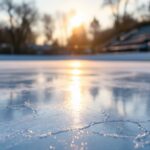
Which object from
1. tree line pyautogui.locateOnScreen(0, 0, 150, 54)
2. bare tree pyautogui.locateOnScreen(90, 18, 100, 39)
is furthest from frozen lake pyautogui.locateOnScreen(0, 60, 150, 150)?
bare tree pyautogui.locateOnScreen(90, 18, 100, 39)

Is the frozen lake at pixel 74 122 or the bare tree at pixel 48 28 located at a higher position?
the bare tree at pixel 48 28

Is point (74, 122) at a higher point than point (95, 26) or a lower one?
lower

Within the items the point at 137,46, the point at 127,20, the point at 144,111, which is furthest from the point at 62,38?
the point at 144,111

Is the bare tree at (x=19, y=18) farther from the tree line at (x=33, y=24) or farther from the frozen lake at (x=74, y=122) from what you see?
the frozen lake at (x=74, y=122)

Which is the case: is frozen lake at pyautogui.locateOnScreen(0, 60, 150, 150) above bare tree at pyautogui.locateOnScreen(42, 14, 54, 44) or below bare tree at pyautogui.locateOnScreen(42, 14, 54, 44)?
below

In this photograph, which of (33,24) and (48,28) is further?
(48,28)

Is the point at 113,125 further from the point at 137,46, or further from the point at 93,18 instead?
the point at 93,18

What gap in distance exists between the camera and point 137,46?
21.5m

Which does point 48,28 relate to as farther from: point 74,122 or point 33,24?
point 74,122

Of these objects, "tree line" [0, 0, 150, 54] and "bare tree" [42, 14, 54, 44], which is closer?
"tree line" [0, 0, 150, 54]

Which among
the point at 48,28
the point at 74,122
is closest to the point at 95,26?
the point at 48,28

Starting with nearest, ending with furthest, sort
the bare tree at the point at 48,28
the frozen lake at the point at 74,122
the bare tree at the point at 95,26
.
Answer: the frozen lake at the point at 74,122 < the bare tree at the point at 95,26 < the bare tree at the point at 48,28

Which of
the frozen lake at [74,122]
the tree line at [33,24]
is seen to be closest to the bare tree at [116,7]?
the tree line at [33,24]

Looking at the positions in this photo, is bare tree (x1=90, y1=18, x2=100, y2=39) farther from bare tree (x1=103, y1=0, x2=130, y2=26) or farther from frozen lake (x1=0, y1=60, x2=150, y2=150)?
frozen lake (x1=0, y1=60, x2=150, y2=150)
